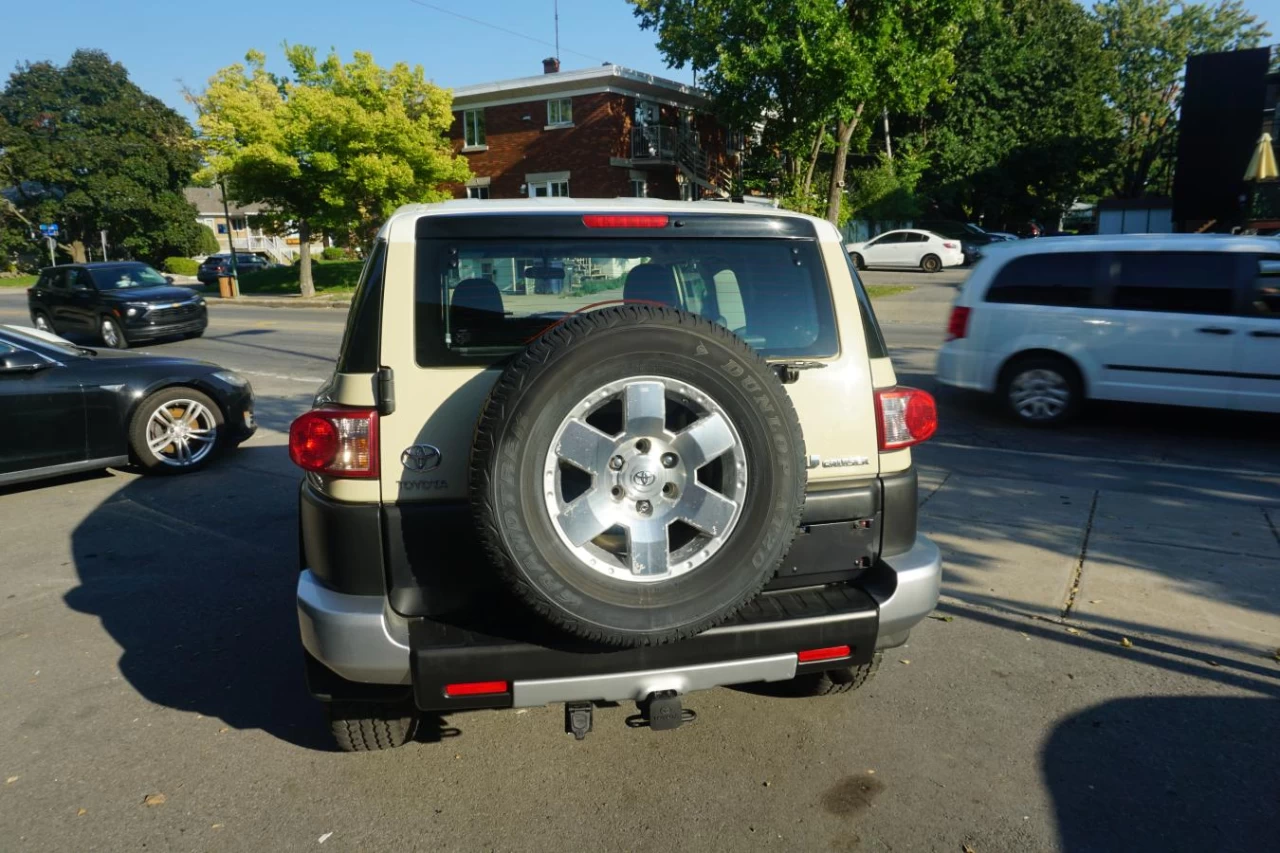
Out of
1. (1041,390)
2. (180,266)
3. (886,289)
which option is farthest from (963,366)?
(180,266)

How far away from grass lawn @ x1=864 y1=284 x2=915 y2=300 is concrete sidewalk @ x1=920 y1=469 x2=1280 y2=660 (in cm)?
1724

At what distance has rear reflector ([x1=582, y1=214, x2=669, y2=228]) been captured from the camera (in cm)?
296

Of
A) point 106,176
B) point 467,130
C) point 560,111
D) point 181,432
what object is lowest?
point 181,432

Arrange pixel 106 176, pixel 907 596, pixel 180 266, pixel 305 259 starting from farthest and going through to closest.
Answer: pixel 106 176
pixel 180 266
pixel 305 259
pixel 907 596

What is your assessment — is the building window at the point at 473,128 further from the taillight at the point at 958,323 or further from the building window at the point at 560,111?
the taillight at the point at 958,323

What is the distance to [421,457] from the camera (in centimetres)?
278

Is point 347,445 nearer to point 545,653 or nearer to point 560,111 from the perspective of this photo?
point 545,653

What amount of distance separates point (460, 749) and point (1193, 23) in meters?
60.3

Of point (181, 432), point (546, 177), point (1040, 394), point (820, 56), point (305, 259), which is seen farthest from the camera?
point (546, 177)

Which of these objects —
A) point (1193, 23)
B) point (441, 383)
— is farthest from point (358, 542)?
point (1193, 23)

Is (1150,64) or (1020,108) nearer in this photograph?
(1020,108)

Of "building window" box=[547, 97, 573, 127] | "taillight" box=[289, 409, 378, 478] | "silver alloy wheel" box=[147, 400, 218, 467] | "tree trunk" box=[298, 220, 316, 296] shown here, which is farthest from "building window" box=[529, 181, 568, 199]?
"taillight" box=[289, 409, 378, 478]

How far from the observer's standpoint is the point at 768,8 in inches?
1010

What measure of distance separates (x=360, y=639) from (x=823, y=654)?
1.42 metres
